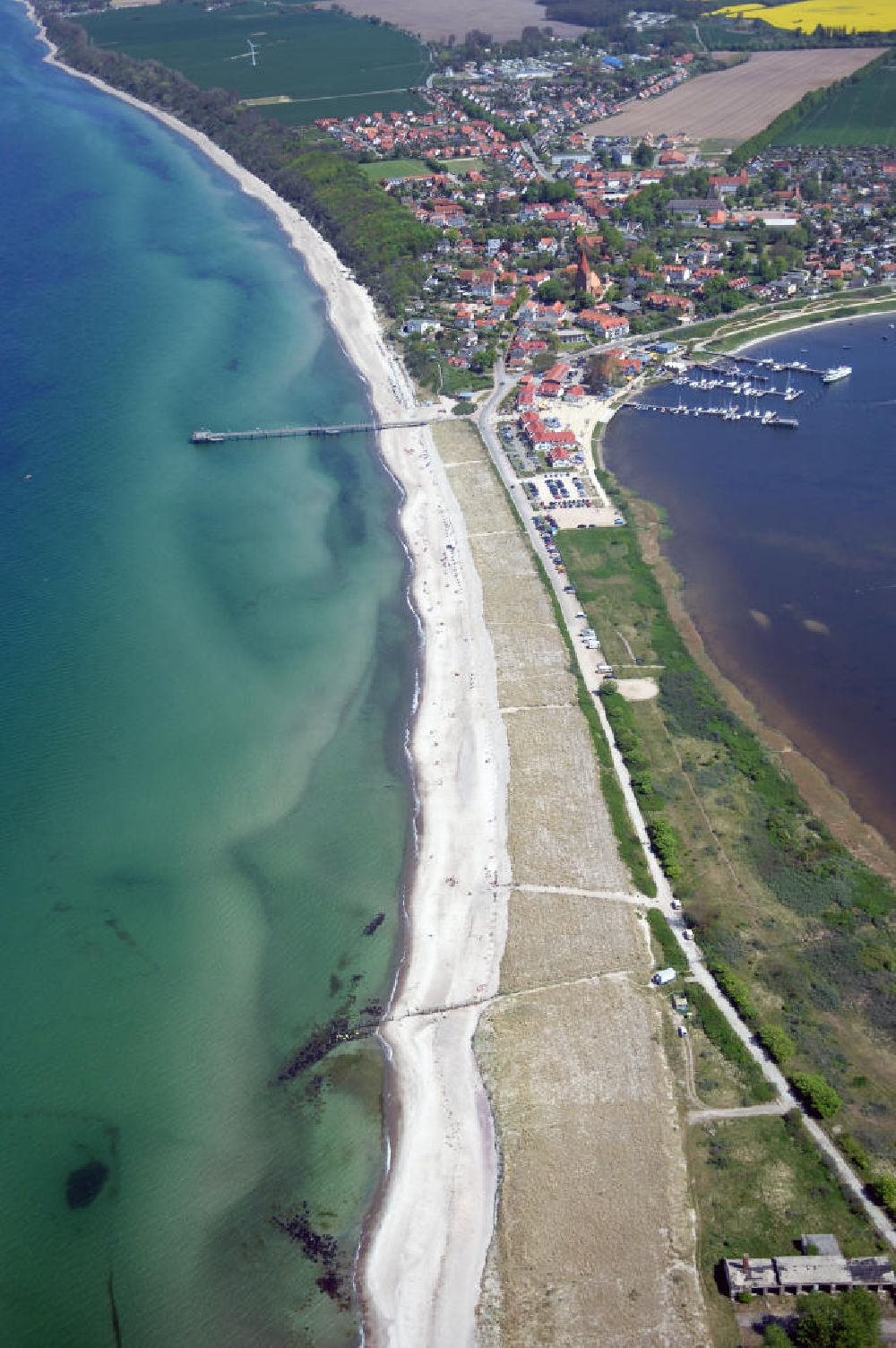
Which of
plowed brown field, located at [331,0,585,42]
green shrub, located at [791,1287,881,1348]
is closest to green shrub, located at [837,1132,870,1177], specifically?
green shrub, located at [791,1287,881,1348]

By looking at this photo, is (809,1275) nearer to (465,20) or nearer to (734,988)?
(734,988)

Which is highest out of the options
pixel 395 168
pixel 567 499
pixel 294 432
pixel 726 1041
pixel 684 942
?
pixel 395 168

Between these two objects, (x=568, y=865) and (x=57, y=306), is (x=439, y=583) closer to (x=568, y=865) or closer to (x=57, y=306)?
(x=568, y=865)

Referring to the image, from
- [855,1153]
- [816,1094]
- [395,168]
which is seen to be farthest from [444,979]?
[395,168]

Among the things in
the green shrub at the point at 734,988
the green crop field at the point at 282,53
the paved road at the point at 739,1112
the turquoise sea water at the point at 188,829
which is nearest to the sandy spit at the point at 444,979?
the turquoise sea water at the point at 188,829

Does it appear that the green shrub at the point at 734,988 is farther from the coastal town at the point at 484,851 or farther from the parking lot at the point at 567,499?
the parking lot at the point at 567,499

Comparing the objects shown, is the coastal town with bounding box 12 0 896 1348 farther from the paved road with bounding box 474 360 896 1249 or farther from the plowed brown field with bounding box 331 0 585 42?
the plowed brown field with bounding box 331 0 585 42
